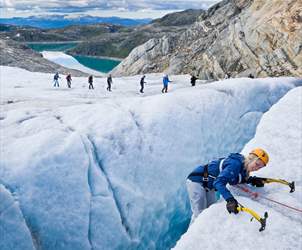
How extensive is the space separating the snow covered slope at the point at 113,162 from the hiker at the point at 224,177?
3795mm

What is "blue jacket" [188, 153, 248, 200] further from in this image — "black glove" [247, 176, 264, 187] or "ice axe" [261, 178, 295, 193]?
"ice axe" [261, 178, 295, 193]

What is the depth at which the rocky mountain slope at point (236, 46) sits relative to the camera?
153ft

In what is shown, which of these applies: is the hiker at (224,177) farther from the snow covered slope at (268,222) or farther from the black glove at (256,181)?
the snow covered slope at (268,222)

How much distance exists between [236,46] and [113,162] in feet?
154

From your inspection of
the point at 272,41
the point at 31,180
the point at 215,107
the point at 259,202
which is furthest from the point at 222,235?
the point at 272,41

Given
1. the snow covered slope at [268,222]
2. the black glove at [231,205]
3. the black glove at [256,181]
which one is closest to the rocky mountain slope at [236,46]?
the snow covered slope at [268,222]

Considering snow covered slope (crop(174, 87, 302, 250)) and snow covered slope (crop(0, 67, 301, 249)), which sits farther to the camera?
snow covered slope (crop(0, 67, 301, 249))

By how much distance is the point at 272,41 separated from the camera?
49.2 m

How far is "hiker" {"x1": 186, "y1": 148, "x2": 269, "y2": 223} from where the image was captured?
311 inches

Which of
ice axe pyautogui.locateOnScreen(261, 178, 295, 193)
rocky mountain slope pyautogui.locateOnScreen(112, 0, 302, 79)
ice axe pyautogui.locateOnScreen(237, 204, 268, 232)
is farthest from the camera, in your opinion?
rocky mountain slope pyautogui.locateOnScreen(112, 0, 302, 79)

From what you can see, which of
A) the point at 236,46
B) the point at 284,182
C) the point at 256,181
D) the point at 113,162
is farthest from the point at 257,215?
the point at 236,46

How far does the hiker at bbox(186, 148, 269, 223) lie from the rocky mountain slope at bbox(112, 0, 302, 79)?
38.8 meters

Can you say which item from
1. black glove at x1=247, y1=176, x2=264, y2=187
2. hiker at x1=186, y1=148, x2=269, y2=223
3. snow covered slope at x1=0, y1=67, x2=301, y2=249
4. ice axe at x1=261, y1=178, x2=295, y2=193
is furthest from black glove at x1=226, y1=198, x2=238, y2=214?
snow covered slope at x1=0, y1=67, x2=301, y2=249

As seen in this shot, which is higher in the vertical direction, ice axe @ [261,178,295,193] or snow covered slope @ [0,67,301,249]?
ice axe @ [261,178,295,193]
